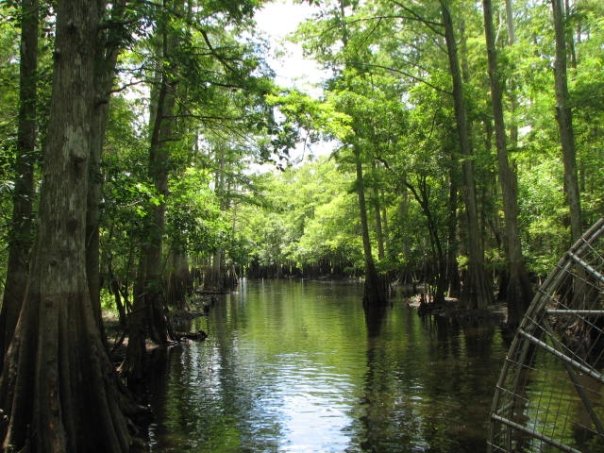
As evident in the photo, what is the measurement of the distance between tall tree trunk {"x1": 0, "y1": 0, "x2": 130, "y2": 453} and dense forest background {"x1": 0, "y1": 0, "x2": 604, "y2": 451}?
2 centimetres

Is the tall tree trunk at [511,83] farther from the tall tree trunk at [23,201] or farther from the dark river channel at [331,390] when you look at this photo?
the tall tree trunk at [23,201]

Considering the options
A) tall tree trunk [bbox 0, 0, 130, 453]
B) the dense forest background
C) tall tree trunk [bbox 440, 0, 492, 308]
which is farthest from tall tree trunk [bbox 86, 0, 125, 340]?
tall tree trunk [bbox 440, 0, 492, 308]

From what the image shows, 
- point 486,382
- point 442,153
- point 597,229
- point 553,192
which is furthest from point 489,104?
point 597,229

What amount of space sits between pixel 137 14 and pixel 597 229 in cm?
485

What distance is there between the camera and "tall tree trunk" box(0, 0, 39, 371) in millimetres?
7543

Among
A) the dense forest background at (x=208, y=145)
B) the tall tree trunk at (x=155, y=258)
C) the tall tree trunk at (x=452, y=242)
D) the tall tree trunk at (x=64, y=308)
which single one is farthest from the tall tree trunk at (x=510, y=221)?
the tall tree trunk at (x=64, y=308)

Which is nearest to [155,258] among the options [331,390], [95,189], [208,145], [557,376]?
[95,189]

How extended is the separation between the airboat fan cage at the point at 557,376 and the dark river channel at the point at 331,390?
2.05 ft

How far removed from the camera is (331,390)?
29.9ft

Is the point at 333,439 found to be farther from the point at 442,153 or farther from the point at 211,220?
the point at 442,153

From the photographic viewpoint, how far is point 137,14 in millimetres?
5996

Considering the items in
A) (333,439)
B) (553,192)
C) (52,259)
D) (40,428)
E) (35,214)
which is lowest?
(333,439)

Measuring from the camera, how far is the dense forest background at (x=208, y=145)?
5.61 m

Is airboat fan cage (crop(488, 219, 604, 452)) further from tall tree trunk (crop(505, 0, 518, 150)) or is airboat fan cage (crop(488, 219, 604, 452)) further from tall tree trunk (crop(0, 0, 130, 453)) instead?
tall tree trunk (crop(505, 0, 518, 150))
